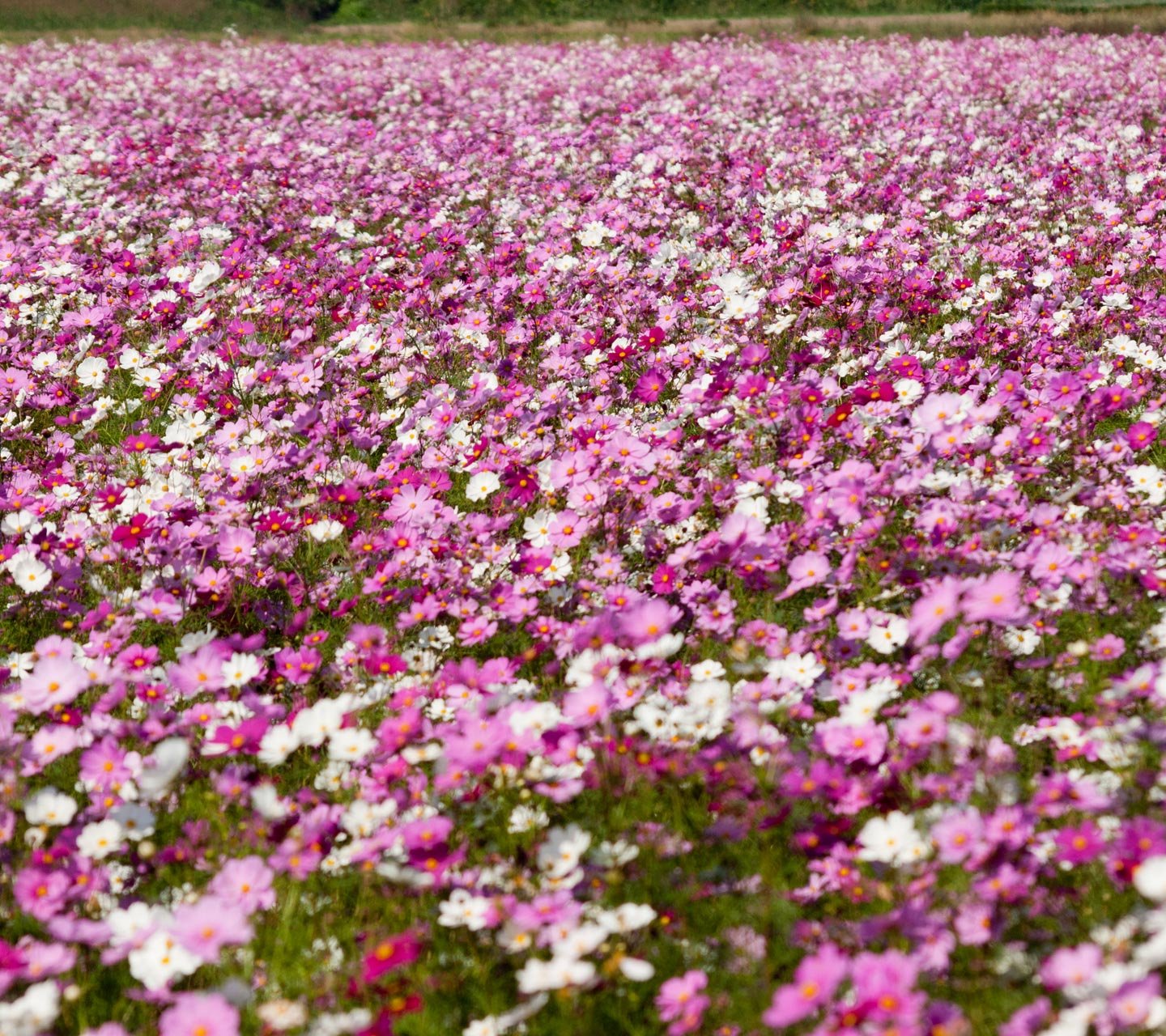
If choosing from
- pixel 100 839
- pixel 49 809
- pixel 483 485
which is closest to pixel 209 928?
pixel 100 839

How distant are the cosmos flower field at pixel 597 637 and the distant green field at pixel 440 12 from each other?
24.8m

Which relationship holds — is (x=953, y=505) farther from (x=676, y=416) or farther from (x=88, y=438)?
(x=88, y=438)

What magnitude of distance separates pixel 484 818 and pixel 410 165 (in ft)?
27.0

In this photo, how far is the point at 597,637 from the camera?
2273 millimetres

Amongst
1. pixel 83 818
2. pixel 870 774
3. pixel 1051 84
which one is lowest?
pixel 83 818

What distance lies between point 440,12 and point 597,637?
33.2 metres

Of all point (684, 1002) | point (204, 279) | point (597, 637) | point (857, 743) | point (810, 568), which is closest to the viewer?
point (684, 1002)

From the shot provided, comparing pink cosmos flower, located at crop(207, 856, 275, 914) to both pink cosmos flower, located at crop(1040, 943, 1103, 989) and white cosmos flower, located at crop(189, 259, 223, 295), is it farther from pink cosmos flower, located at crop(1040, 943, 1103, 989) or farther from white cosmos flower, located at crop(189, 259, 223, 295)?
white cosmos flower, located at crop(189, 259, 223, 295)

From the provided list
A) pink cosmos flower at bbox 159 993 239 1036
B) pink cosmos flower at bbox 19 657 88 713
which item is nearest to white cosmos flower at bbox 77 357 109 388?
pink cosmos flower at bbox 19 657 88 713

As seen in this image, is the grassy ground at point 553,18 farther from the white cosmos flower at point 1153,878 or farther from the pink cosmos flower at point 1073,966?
the pink cosmos flower at point 1073,966

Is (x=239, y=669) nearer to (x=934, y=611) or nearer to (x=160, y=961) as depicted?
(x=160, y=961)

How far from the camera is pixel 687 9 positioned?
29.6 metres

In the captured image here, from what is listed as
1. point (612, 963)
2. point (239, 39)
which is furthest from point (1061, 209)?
point (239, 39)

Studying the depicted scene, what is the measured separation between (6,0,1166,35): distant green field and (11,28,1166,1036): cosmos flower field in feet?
81.5
